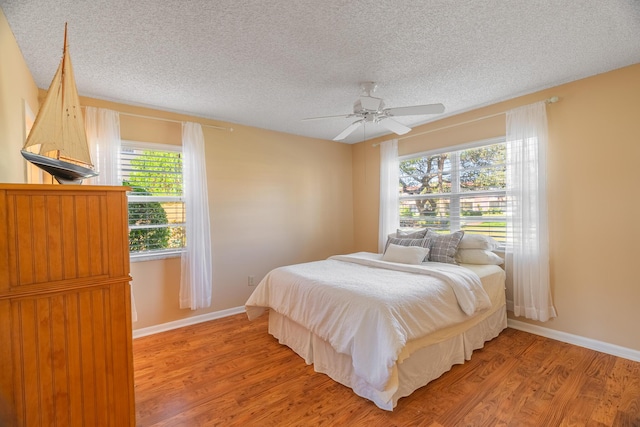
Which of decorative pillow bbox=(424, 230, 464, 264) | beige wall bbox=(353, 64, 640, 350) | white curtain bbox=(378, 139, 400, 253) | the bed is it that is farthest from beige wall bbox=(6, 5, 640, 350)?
decorative pillow bbox=(424, 230, 464, 264)

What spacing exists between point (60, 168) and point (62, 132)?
0.21 metres

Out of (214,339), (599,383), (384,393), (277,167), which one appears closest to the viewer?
(384,393)

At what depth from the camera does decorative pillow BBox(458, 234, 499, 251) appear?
308 cm

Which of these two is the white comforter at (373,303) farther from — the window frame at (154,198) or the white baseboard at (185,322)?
the window frame at (154,198)

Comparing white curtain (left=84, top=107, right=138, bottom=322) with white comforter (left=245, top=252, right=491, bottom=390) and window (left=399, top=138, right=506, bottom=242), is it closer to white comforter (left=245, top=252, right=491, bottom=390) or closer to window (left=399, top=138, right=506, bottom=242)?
white comforter (left=245, top=252, right=491, bottom=390)

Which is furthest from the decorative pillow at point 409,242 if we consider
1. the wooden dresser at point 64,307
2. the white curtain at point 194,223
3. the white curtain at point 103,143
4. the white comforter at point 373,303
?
the white curtain at point 103,143

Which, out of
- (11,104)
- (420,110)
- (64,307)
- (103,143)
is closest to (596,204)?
(420,110)

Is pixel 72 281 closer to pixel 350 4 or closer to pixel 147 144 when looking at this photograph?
pixel 350 4

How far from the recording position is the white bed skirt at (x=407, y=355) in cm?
194

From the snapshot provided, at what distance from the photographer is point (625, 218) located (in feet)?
7.96

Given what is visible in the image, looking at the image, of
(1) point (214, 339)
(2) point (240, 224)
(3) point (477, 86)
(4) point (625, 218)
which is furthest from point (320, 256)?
(4) point (625, 218)

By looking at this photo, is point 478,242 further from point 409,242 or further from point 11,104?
point 11,104

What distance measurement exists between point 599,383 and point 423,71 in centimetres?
278

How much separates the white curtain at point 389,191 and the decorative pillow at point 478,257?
1184 mm
